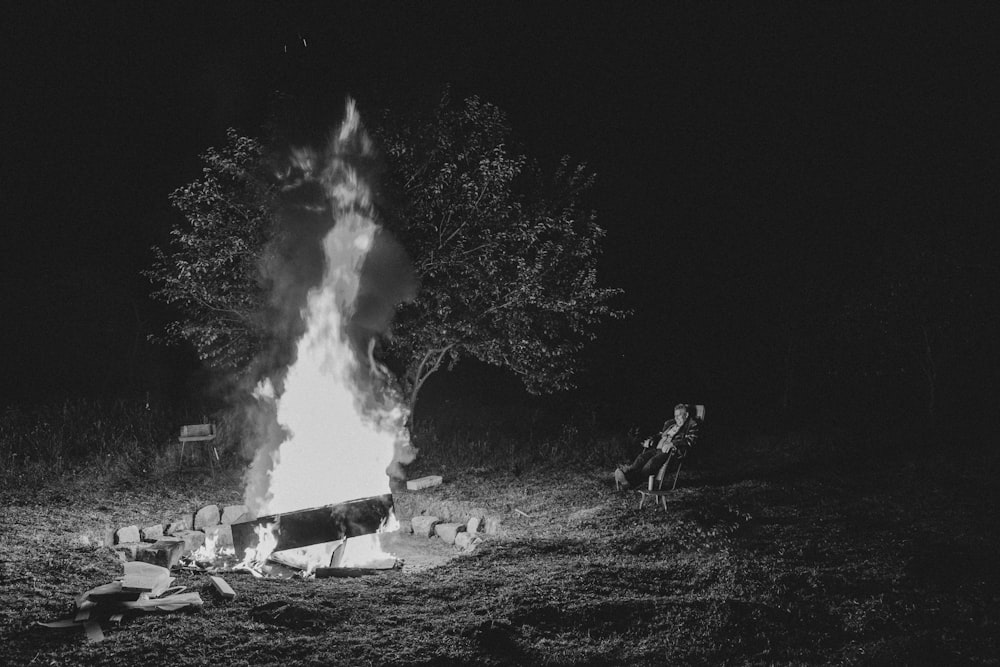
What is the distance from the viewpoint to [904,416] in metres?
16.1

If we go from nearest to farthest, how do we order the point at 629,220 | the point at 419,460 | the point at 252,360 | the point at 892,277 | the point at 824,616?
the point at 824,616, the point at 419,460, the point at 252,360, the point at 892,277, the point at 629,220

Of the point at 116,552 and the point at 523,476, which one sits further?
the point at 523,476

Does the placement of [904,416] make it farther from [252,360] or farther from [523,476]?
[252,360]

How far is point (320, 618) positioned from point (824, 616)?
12.0 feet

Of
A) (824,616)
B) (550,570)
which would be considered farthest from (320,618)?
(824,616)

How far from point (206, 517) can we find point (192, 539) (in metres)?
0.90

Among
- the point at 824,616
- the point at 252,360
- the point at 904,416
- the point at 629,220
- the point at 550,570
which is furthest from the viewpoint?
the point at 629,220

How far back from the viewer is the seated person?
925 centimetres

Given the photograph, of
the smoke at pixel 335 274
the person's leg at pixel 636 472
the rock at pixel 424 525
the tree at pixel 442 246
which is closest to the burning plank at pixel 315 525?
the rock at pixel 424 525

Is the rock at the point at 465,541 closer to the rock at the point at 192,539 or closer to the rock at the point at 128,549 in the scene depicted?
the rock at the point at 192,539

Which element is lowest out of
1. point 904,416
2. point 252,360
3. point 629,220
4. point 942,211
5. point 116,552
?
point 904,416

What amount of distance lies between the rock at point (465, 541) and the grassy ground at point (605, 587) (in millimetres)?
297

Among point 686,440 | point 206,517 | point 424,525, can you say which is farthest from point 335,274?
point 686,440

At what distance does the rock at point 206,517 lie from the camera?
25.9ft
